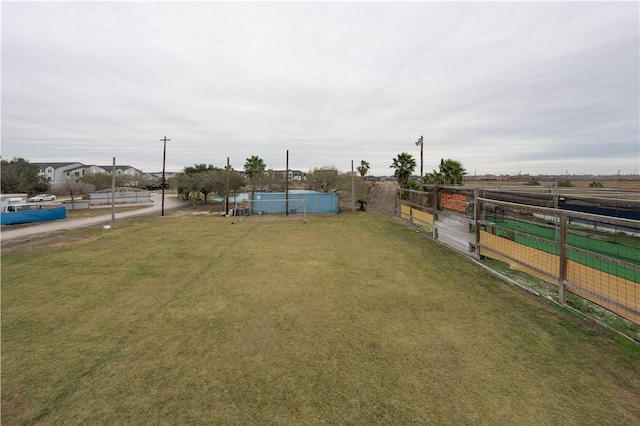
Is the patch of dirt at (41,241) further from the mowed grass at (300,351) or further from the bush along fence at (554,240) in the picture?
the bush along fence at (554,240)

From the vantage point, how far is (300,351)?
4.14m

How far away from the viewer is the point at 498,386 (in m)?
3.31

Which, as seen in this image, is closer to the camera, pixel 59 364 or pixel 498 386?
pixel 498 386

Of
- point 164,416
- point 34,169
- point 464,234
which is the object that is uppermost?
point 34,169

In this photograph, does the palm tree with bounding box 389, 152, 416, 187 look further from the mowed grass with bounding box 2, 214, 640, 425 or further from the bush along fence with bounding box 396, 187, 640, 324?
the mowed grass with bounding box 2, 214, 640, 425

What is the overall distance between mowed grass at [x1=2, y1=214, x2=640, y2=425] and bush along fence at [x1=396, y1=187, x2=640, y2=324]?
800 mm

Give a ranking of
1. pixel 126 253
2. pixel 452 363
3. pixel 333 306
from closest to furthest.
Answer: pixel 452 363 < pixel 333 306 < pixel 126 253

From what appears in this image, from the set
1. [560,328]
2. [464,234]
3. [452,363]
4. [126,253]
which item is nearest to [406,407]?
[452,363]

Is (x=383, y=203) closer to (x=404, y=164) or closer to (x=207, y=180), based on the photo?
(x=404, y=164)

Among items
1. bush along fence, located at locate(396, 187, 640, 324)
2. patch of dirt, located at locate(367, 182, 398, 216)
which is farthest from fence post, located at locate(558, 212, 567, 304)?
patch of dirt, located at locate(367, 182, 398, 216)

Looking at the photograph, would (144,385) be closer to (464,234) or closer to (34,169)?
(464,234)

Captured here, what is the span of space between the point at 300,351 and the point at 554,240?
7941 mm

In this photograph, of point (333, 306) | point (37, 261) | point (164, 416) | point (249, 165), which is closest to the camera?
point (164, 416)

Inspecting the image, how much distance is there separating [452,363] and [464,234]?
23.5ft
